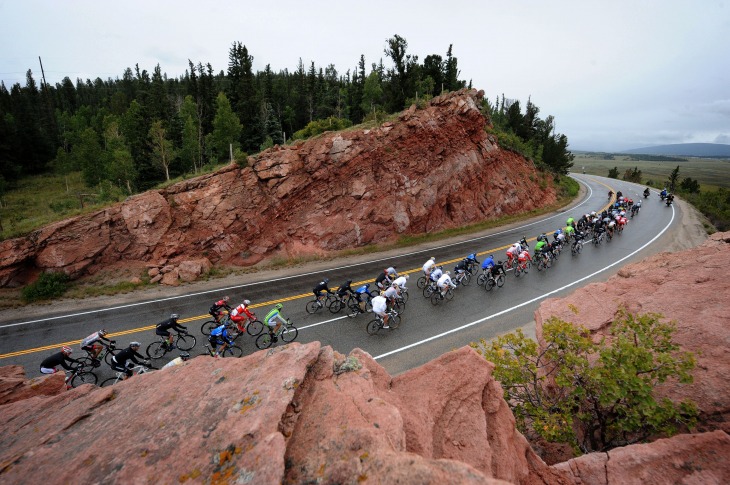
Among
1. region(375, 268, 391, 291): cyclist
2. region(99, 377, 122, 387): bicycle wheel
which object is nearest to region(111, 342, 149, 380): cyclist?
region(99, 377, 122, 387): bicycle wheel

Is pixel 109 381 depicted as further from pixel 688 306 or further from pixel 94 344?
pixel 688 306

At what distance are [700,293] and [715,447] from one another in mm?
6942

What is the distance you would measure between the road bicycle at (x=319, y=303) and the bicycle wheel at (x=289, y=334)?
6.62 feet

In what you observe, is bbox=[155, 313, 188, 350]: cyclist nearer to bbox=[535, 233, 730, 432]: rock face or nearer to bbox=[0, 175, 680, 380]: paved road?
bbox=[0, 175, 680, 380]: paved road

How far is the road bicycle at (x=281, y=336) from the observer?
13.4 meters

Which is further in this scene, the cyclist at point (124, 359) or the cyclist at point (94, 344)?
the cyclist at point (94, 344)

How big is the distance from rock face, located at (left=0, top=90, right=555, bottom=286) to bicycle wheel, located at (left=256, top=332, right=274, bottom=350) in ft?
31.0

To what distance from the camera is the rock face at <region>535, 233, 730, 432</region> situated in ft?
18.7

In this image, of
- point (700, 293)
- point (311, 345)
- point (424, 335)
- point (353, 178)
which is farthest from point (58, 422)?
point (353, 178)

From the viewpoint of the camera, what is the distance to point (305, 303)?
54.8ft

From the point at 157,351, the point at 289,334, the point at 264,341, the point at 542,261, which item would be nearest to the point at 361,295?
the point at 289,334

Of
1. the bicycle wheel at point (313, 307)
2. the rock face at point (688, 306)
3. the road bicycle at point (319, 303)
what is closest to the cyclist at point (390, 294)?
the road bicycle at point (319, 303)

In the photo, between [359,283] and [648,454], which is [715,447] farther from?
[359,283]

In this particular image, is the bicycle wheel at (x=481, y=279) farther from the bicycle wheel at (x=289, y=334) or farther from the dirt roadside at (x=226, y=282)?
the bicycle wheel at (x=289, y=334)
